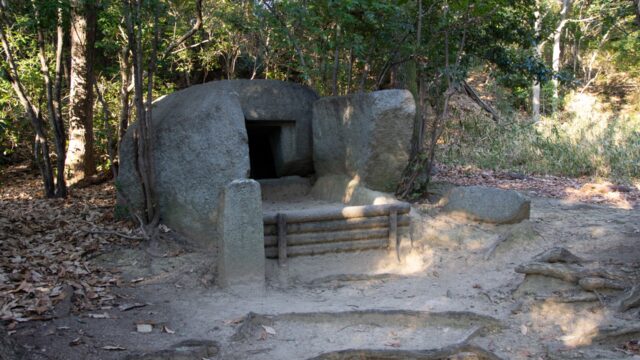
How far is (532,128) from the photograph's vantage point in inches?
526

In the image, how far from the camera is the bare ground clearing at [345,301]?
4449 mm

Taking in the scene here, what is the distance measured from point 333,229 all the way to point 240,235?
117cm

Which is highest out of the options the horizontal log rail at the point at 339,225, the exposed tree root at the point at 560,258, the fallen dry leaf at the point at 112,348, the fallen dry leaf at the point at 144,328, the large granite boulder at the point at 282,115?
the large granite boulder at the point at 282,115

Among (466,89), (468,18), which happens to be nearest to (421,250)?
(468,18)

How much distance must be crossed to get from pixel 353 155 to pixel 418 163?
106cm

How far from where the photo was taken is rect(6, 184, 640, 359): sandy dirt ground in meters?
4.44

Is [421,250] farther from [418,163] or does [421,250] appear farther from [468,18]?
[468,18]

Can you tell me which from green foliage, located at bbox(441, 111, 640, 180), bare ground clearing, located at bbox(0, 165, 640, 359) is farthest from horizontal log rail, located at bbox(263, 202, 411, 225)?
green foliage, located at bbox(441, 111, 640, 180)

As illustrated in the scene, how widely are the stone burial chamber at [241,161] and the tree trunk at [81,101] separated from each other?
2180 mm

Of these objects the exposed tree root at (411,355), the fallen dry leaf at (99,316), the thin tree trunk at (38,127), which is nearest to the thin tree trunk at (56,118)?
the thin tree trunk at (38,127)

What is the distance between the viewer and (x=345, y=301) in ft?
18.2

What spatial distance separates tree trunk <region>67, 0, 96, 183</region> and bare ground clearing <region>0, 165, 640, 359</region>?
2.13m

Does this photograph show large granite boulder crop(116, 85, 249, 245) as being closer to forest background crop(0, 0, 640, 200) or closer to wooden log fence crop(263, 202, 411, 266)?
forest background crop(0, 0, 640, 200)

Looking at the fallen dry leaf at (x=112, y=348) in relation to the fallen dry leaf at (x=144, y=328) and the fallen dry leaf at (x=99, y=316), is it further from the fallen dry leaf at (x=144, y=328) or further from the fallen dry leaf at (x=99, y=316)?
the fallen dry leaf at (x=99, y=316)
